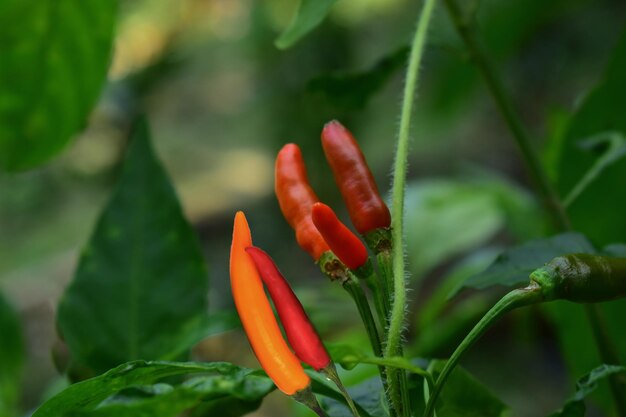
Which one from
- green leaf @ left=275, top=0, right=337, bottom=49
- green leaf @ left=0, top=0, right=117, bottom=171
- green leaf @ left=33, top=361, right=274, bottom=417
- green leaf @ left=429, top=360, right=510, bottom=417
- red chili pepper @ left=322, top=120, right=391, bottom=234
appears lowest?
green leaf @ left=429, top=360, right=510, bottom=417

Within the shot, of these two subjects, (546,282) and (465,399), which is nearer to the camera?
(546,282)

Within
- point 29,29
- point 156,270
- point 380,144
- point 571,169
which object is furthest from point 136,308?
point 380,144

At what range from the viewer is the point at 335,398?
52 cm

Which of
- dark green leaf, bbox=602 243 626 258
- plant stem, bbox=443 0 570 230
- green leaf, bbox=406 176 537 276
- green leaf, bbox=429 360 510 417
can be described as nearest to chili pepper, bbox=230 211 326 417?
green leaf, bbox=429 360 510 417

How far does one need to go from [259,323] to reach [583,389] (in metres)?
0.19

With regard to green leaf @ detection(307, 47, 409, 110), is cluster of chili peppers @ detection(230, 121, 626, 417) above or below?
below

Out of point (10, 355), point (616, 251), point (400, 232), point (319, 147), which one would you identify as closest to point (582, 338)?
point (616, 251)

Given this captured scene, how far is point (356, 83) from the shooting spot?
2.83ft

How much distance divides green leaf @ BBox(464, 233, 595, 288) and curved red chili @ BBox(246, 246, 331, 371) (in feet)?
0.47

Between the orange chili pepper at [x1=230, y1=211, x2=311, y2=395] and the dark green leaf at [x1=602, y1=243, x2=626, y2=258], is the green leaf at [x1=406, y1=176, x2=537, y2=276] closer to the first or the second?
the dark green leaf at [x1=602, y1=243, x2=626, y2=258]

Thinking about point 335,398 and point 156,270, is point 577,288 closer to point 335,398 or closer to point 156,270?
point 335,398

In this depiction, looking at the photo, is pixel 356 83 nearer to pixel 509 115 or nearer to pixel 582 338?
pixel 509 115

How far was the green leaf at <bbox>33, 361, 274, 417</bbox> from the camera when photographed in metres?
0.46

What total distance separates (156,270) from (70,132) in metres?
0.28
